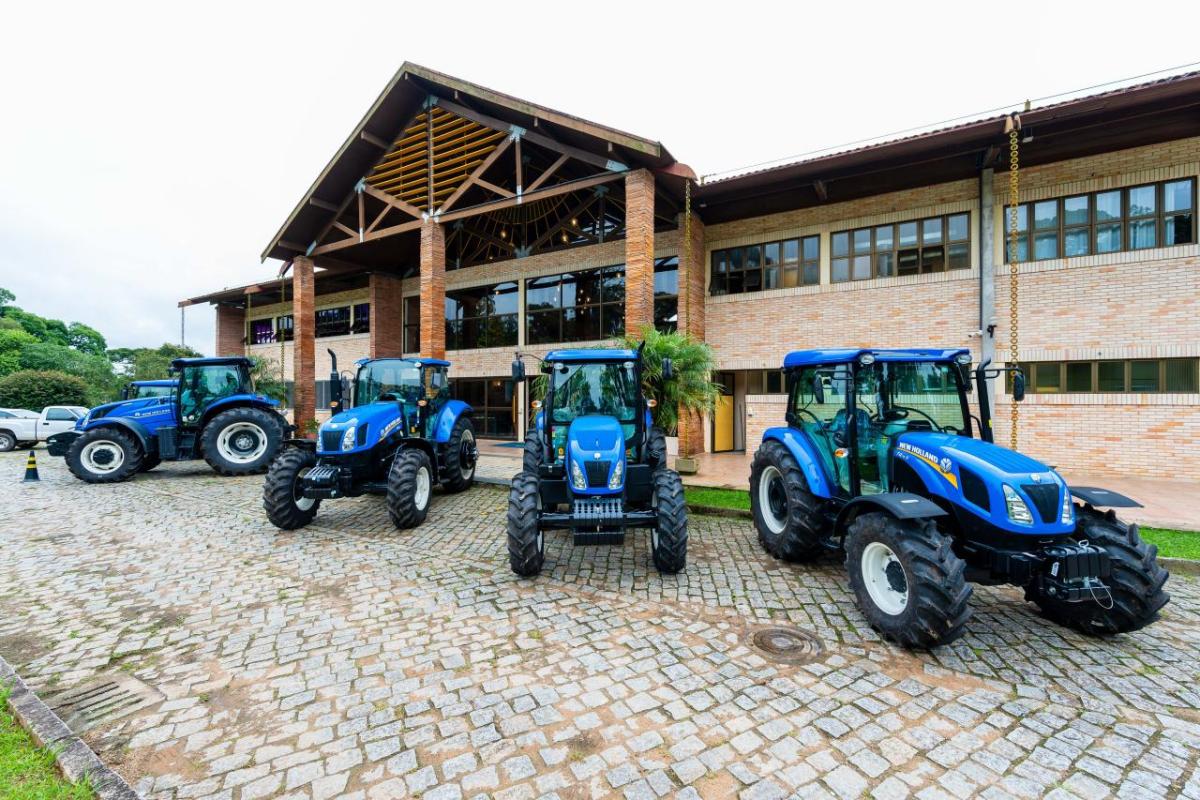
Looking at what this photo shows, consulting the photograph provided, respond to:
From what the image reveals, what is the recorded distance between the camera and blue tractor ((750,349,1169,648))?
3035 millimetres

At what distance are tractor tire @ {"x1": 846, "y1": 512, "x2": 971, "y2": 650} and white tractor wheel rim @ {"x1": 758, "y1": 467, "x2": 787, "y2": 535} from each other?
4.93ft

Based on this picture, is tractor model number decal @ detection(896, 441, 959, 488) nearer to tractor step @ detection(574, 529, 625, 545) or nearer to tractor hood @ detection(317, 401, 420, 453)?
tractor step @ detection(574, 529, 625, 545)

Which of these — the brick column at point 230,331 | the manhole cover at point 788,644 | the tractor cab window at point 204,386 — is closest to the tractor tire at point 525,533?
the manhole cover at point 788,644

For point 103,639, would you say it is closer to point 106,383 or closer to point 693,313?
point 693,313

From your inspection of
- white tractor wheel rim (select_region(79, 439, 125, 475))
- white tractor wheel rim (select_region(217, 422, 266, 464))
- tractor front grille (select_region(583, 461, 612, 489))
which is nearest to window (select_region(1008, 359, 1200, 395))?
tractor front grille (select_region(583, 461, 612, 489))

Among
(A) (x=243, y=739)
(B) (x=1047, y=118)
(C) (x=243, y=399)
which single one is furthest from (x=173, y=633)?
(B) (x=1047, y=118)

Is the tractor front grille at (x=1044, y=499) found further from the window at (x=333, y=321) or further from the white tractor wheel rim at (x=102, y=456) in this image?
the window at (x=333, y=321)

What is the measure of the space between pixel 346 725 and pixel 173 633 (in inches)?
81.3

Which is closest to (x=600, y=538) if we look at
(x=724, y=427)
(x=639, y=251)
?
(x=639, y=251)

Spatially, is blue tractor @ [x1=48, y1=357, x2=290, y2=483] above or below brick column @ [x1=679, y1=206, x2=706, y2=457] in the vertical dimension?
below

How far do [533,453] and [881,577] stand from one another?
3.54 metres

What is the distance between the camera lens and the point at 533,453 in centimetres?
552

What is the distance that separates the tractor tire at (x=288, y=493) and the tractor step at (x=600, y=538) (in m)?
4.05

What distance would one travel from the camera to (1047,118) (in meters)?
7.88
